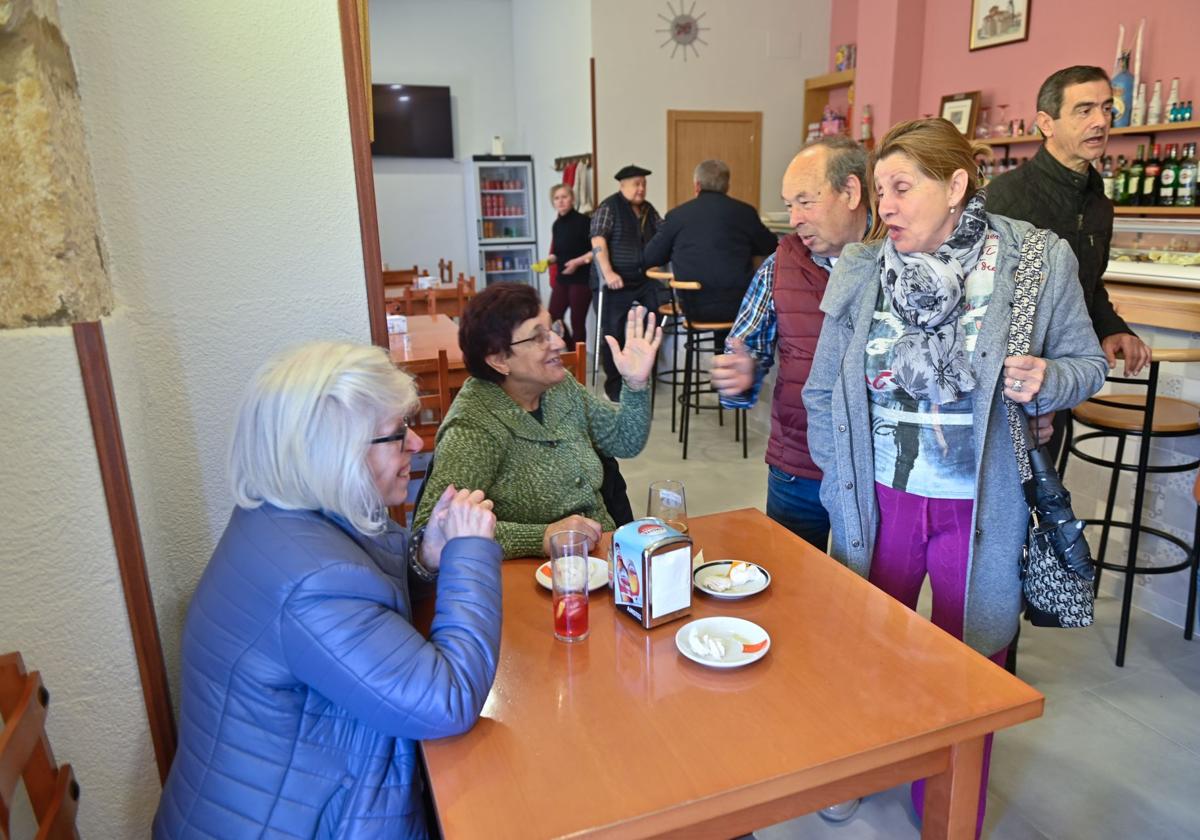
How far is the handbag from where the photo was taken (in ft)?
5.28

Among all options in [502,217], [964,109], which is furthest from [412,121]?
[964,109]

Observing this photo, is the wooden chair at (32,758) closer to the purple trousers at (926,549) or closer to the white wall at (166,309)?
the white wall at (166,309)

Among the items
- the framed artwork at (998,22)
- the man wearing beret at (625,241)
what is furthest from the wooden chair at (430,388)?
the framed artwork at (998,22)

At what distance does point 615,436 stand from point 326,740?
110cm

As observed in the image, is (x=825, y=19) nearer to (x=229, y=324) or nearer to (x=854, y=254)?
(x=854, y=254)

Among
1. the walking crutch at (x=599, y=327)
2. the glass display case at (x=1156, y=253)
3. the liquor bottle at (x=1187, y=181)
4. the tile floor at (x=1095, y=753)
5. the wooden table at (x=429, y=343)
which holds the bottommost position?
the tile floor at (x=1095, y=753)

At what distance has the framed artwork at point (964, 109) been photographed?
5977 mm

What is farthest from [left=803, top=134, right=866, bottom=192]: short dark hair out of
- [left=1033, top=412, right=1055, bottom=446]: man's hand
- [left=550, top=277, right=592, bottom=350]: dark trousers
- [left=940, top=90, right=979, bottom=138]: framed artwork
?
[left=550, top=277, right=592, bottom=350]: dark trousers

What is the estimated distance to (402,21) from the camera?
337 inches

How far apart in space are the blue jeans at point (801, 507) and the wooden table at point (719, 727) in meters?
0.64

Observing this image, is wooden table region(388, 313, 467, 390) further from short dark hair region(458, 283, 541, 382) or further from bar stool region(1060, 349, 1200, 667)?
bar stool region(1060, 349, 1200, 667)

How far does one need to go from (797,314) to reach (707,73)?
5864 mm

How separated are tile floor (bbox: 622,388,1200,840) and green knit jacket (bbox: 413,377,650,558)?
3.04 ft

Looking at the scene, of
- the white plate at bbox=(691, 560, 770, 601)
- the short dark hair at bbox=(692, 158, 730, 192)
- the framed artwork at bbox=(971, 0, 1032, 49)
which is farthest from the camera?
the framed artwork at bbox=(971, 0, 1032, 49)
